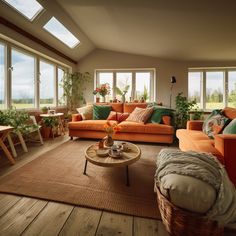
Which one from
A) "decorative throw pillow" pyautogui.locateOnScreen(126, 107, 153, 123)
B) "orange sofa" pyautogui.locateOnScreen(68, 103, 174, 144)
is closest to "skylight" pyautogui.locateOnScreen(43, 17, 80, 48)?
"orange sofa" pyautogui.locateOnScreen(68, 103, 174, 144)

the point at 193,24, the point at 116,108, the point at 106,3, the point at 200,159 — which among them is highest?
the point at 106,3

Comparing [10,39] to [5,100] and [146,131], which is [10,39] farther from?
[146,131]

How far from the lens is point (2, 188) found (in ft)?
5.82

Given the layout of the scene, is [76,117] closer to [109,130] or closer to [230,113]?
[109,130]

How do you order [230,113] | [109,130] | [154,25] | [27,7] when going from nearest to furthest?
[109,130]
[230,113]
[27,7]
[154,25]

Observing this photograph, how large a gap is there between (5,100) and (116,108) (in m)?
2.48

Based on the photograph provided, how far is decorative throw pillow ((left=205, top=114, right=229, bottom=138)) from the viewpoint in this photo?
2296 millimetres

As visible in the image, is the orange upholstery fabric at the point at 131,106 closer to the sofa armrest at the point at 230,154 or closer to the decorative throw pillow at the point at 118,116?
the decorative throw pillow at the point at 118,116

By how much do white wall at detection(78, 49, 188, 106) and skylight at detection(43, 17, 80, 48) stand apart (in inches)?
41.0

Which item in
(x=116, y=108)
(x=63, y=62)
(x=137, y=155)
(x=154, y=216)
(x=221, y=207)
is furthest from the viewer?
(x=63, y=62)

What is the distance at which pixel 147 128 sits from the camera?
3.51 meters

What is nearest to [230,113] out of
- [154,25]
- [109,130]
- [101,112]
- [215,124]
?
[215,124]

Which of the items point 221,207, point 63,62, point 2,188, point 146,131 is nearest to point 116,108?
→ point 146,131

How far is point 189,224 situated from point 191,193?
0.21 metres
